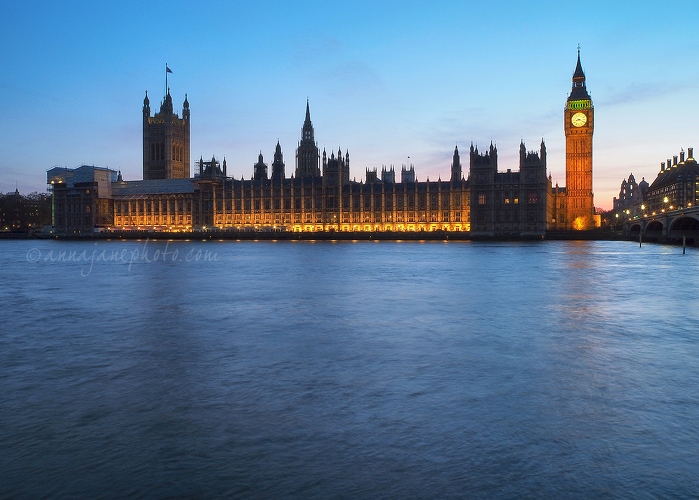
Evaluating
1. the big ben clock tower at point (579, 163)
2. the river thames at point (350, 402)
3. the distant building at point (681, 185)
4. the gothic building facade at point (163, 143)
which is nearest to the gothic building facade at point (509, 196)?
the big ben clock tower at point (579, 163)

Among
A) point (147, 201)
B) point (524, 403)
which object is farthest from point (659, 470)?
point (147, 201)

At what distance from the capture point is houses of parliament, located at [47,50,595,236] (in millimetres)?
109000

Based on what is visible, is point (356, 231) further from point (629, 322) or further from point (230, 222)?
point (629, 322)

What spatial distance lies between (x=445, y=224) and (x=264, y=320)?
9934 cm

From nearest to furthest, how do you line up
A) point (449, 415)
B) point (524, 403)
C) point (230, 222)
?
1. point (449, 415)
2. point (524, 403)
3. point (230, 222)

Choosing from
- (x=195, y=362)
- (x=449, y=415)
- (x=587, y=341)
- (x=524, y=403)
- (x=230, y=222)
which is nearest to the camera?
(x=449, y=415)

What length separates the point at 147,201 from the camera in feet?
434

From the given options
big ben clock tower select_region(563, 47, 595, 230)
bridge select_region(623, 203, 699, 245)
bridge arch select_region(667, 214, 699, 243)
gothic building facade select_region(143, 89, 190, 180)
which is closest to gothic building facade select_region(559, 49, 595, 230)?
big ben clock tower select_region(563, 47, 595, 230)

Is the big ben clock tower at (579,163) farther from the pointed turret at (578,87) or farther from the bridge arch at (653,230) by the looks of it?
the bridge arch at (653,230)

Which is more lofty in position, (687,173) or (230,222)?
(687,173)

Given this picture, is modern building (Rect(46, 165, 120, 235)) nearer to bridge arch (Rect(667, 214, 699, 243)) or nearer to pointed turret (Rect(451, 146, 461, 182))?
pointed turret (Rect(451, 146, 461, 182))

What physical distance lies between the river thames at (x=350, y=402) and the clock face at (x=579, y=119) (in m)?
116

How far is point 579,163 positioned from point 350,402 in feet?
413

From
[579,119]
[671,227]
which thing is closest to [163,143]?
[579,119]
